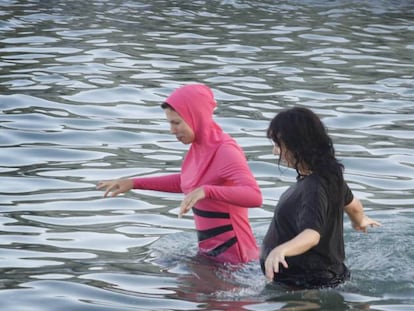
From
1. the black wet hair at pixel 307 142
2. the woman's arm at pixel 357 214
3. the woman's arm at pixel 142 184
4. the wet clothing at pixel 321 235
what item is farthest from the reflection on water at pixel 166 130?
the black wet hair at pixel 307 142

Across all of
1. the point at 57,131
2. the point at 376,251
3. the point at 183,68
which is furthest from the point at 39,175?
the point at 183,68

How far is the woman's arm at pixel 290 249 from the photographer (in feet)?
19.9

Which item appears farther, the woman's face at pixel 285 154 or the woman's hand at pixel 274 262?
the woman's face at pixel 285 154

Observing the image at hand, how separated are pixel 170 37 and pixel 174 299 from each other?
35.2 feet

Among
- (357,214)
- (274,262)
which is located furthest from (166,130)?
(274,262)

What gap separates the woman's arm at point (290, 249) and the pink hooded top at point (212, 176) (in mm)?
966

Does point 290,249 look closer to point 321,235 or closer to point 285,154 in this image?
point 321,235

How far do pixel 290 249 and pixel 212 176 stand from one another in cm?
127

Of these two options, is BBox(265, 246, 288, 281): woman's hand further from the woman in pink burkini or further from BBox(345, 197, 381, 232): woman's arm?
the woman in pink burkini

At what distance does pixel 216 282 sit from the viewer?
728 cm

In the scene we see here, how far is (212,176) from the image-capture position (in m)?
7.39

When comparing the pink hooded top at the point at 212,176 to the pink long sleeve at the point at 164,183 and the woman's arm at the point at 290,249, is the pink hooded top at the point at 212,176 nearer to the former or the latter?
the pink long sleeve at the point at 164,183

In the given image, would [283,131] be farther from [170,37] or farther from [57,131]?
[170,37]

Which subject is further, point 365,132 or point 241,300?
point 365,132
